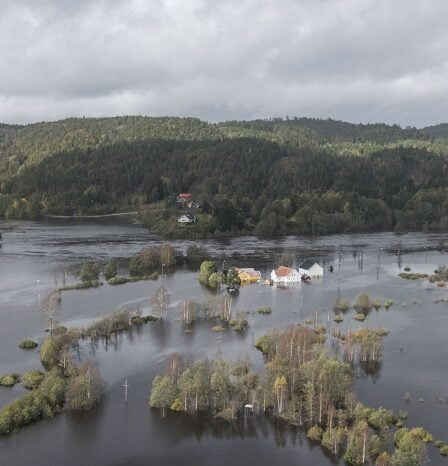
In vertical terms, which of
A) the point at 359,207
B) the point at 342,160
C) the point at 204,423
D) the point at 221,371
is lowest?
the point at 204,423

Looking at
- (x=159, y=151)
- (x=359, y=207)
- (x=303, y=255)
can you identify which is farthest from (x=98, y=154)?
(x=303, y=255)

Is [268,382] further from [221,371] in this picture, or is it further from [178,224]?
[178,224]

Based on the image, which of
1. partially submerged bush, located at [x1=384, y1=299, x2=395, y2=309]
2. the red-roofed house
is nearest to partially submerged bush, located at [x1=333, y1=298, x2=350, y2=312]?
partially submerged bush, located at [x1=384, y1=299, x2=395, y2=309]

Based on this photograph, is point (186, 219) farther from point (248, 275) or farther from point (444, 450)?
point (444, 450)

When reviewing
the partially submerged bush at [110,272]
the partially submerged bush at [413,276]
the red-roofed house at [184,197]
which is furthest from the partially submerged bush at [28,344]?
the red-roofed house at [184,197]

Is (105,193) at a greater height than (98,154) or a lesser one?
lesser

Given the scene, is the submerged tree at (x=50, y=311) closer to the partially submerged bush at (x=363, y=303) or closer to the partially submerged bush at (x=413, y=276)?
the partially submerged bush at (x=363, y=303)

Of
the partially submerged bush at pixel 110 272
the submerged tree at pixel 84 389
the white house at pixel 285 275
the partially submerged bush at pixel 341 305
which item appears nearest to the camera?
the submerged tree at pixel 84 389
